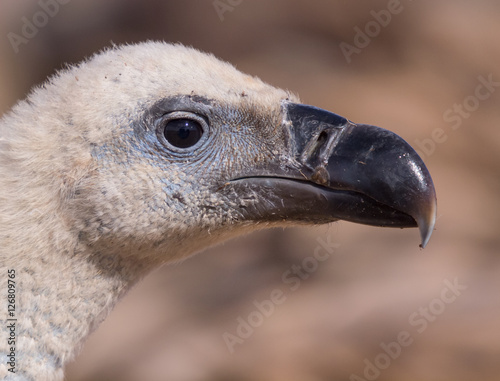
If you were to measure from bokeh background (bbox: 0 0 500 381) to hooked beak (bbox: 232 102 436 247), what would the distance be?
3609 mm

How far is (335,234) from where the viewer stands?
22.6 ft

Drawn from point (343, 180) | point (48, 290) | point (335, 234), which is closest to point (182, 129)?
point (343, 180)

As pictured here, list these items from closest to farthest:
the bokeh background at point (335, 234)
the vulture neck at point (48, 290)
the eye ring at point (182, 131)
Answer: the vulture neck at point (48, 290)
the eye ring at point (182, 131)
the bokeh background at point (335, 234)

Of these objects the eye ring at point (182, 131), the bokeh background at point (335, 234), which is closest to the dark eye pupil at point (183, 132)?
the eye ring at point (182, 131)

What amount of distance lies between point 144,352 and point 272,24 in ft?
12.1

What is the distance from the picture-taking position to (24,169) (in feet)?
8.05

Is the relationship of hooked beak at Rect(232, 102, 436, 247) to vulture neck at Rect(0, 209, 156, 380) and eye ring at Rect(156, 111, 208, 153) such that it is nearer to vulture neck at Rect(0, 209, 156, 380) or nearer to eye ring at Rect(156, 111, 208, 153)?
eye ring at Rect(156, 111, 208, 153)

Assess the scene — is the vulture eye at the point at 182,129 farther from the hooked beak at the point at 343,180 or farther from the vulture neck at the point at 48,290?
the vulture neck at the point at 48,290

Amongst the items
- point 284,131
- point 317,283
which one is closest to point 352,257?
point 317,283

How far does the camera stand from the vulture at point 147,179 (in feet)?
7.98

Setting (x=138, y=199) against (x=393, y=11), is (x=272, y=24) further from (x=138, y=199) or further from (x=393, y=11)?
(x=138, y=199)

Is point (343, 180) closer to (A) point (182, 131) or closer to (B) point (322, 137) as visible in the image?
(B) point (322, 137)

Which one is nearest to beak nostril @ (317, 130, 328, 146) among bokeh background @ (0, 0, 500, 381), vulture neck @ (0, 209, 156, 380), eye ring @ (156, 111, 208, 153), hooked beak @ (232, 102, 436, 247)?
hooked beak @ (232, 102, 436, 247)

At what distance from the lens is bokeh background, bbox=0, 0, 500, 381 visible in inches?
241
